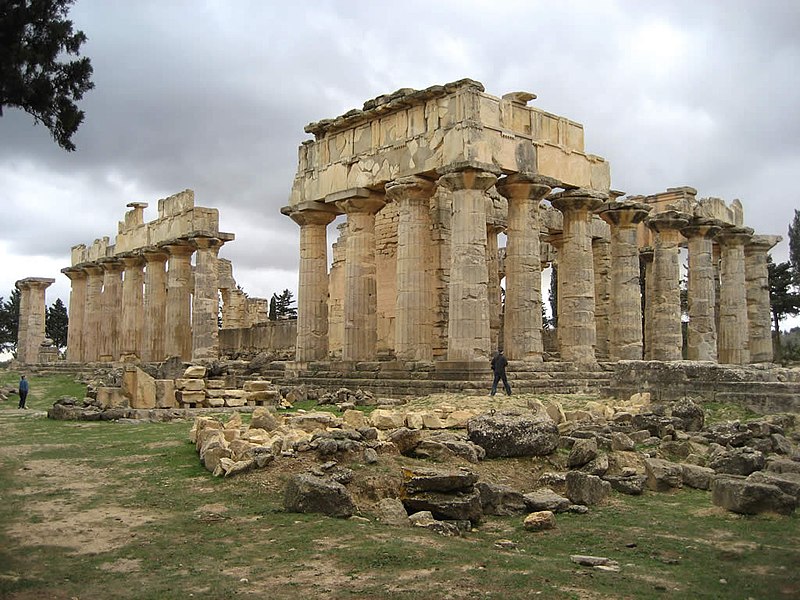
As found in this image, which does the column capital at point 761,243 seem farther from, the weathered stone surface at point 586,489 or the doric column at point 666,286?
the weathered stone surface at point 586,489

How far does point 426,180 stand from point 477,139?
7.41 feet

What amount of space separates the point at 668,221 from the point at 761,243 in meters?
8.58

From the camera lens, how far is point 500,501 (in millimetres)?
9453

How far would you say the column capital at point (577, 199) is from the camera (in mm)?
26625

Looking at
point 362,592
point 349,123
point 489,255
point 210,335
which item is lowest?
point 362,592

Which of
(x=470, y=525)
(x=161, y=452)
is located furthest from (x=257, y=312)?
(x=470, y=525)

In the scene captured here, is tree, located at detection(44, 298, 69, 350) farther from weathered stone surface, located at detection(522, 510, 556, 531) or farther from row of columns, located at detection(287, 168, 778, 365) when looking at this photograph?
weathered stone surface, located at detection(522, 510, 556, 531)

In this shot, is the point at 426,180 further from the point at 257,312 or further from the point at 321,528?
the point at 257,312

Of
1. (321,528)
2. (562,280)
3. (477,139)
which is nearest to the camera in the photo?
(321,528)

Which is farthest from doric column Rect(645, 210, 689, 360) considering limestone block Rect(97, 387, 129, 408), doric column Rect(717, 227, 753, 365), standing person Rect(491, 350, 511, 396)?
limestone block Rect(97, 387, 129, 408)

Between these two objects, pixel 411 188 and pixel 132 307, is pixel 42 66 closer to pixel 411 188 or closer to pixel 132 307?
pixel 411 188

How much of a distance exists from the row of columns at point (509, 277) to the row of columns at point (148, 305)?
8.66 metres

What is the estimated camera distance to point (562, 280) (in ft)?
89.4

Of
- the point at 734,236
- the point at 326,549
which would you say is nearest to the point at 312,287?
the point at 734,236
